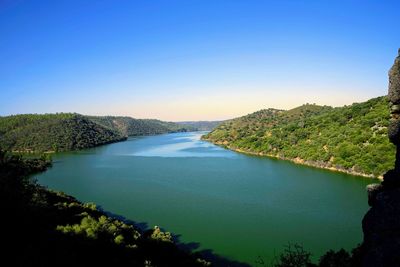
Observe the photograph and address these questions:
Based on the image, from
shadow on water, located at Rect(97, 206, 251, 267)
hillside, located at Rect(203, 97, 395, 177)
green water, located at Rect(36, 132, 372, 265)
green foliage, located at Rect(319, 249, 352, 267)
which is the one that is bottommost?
shadow on water, located at Rect(97, 206, 251, 267)

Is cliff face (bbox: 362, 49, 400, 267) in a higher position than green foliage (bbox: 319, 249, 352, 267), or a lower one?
higher

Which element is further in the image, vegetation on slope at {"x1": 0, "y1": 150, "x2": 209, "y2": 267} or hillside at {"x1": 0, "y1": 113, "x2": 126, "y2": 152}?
hillside at {"x1": 0, "y1": 113, "x2": 126, "y2": 152}

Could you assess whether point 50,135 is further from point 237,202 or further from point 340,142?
point 340,142

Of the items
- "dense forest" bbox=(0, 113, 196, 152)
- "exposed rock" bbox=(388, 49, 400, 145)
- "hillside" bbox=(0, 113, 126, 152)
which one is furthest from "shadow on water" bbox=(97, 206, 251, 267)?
"hillside" bbox=(0, 113, 126, 152)

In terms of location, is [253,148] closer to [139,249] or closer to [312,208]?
[312,208]

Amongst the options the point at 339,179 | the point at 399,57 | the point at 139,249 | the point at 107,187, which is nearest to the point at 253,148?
the point at 339,179

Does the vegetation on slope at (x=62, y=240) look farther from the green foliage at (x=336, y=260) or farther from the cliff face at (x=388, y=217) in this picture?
the cliff face at (x=388, y=217)

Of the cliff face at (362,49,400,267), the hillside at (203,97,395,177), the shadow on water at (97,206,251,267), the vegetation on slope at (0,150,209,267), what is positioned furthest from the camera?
the hillside at (203,97,395,177)

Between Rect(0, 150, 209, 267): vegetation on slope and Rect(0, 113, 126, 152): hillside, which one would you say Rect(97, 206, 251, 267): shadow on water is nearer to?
Rect(0, 150, 209, 267): vegetation on slope
